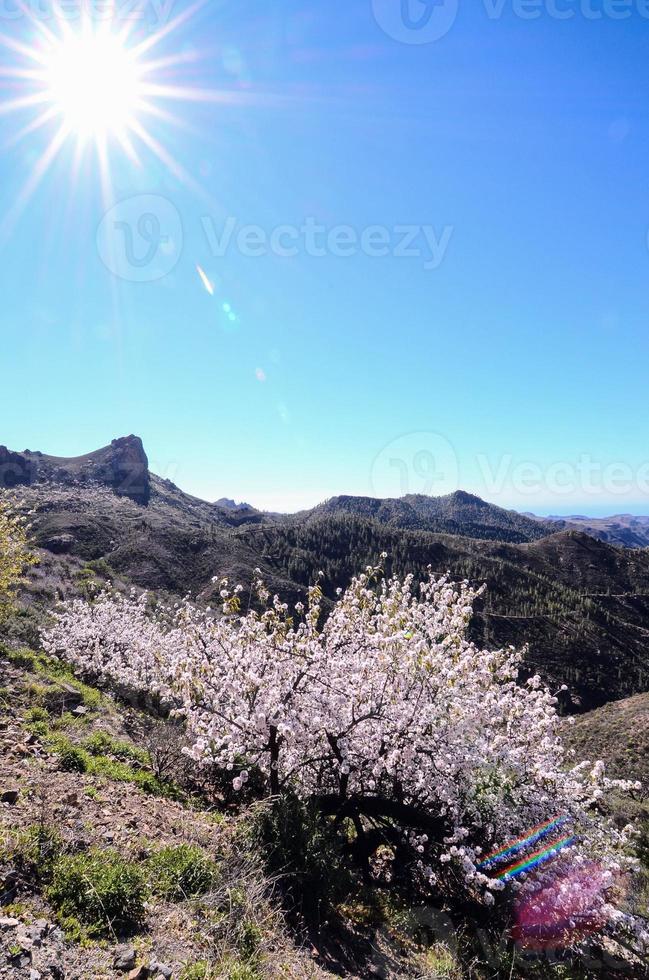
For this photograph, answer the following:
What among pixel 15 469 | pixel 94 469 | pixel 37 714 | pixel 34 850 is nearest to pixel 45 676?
pixel 37 714

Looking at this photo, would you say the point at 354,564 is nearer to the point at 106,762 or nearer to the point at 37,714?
the point at 37,714

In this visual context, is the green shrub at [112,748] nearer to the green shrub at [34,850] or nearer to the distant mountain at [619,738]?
the green shrub at [34,850]

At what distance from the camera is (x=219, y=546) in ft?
279

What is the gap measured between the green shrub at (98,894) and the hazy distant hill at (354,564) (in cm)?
1961

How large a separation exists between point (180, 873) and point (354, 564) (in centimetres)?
10298

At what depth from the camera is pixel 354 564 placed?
107812mm

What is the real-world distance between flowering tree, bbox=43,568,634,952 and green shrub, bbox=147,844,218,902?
1.82 meters

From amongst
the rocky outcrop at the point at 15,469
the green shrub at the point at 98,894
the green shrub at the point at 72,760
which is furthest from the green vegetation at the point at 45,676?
the rocky outcrop at the point at 15,469

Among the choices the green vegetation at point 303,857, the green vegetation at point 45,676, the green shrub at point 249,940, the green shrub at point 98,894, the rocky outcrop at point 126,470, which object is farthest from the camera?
the rocky outcrop at point 126,470

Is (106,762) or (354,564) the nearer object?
(106,762)

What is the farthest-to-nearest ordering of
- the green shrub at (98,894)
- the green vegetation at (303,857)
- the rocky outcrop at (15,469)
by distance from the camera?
the rocky outcrop at (15,469) → the green vegetation at (303,857) → the green shrub at (98,894)

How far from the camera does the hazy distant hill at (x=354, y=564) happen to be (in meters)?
70.8

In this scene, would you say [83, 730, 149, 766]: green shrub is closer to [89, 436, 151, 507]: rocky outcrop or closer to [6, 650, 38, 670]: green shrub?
[6, 650, 38, 670]: green shrub

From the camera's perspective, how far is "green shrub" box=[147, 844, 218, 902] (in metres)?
5.82
